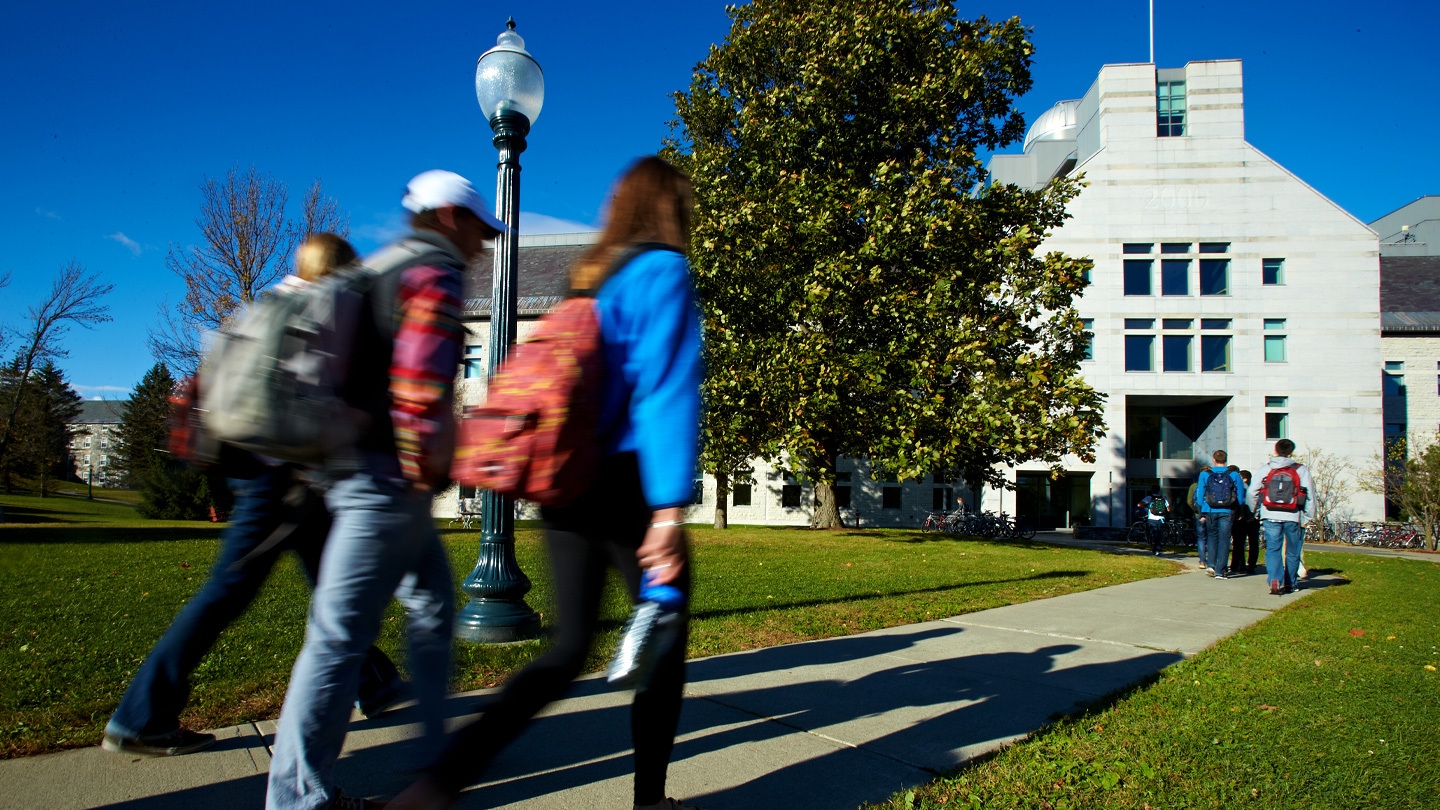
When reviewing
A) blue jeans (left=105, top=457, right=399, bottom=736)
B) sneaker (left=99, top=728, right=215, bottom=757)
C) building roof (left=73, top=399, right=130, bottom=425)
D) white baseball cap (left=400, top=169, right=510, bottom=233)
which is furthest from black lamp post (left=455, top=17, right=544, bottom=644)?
building roof (left=73, top=399, right=130, bottom=425)

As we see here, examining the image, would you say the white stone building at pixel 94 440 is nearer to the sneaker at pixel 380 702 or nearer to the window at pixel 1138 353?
the window at pixel 1138 353

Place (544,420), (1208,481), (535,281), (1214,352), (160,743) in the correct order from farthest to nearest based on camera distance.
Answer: (535,281) < (1214,352) < (1208,481) < (160,743) < (544,420)

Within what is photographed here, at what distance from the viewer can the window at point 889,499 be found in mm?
33625

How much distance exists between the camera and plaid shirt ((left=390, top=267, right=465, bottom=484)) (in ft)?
6.01

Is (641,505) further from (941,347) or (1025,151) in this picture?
(1025,151)

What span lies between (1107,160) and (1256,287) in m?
8.06

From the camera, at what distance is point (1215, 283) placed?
107 feet

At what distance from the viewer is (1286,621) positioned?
21.1 ft

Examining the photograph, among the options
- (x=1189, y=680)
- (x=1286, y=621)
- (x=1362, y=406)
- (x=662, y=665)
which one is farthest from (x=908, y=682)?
(x=1362, y=406)

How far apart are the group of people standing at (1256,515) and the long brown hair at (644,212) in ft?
27.4

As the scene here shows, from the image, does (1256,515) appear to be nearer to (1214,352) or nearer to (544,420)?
(544,420)

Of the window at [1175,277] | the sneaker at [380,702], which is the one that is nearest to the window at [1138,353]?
the window at [1175,277]

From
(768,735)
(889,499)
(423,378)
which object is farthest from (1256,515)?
(889,499)

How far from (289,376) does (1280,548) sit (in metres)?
10.4
